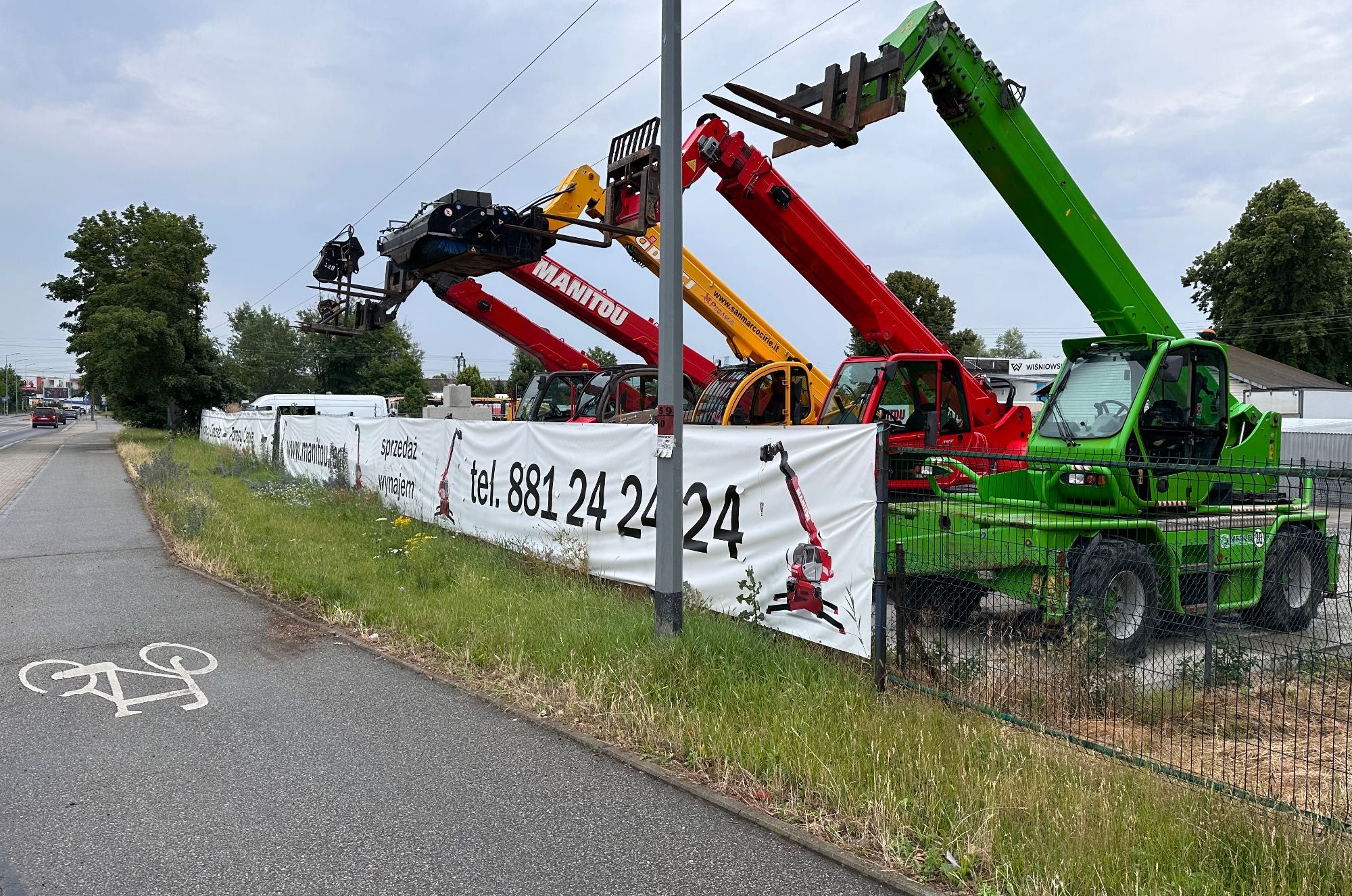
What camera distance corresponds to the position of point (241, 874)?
390cm

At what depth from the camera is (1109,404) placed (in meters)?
8.46

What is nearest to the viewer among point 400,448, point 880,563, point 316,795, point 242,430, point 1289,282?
point 316,795

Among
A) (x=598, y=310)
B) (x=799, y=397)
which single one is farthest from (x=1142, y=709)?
(x=598, y=310)

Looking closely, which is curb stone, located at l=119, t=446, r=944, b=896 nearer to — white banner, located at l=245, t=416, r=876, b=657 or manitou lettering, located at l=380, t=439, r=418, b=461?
white banner, located at l=245, t=416, r=876, b=657

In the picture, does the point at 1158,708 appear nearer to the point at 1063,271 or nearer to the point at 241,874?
the point at 241,874

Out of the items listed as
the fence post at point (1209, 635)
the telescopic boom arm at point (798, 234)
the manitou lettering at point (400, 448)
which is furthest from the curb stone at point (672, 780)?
the telescopic boom arm at point (798, 234)

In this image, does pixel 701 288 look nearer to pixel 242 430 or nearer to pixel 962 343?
pixel 242 430

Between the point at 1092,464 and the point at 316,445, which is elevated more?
the point at 1092,464

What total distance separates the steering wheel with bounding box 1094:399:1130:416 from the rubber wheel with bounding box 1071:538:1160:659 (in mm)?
1478

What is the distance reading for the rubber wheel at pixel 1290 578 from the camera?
7.28 m

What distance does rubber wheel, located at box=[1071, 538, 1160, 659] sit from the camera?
20.9 ft

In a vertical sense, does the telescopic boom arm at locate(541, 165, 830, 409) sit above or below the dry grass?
above

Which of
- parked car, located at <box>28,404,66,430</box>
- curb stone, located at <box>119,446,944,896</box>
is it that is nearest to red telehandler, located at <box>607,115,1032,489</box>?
curb stone, located at <box>119,446,944,896</box>

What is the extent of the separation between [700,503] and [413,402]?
5920 cm
